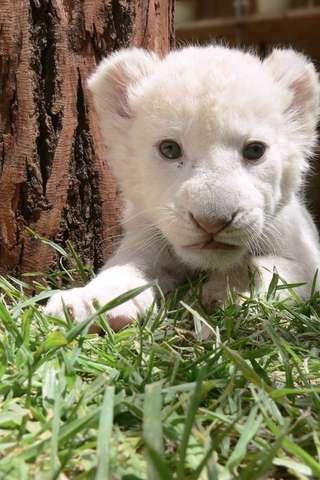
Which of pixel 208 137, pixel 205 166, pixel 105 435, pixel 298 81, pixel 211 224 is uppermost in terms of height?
pixel 298 81

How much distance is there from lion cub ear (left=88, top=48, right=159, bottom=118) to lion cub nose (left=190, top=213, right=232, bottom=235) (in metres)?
0.95

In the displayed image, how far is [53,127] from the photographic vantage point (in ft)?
11.7

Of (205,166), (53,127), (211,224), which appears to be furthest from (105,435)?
(53,127)

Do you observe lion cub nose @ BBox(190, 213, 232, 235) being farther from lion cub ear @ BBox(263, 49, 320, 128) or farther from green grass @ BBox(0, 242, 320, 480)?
lion cub ear @ BBox(263, 49, 320, 128)

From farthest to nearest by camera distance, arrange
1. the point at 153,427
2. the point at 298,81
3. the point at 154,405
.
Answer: the point at 298,81 → the point at 154,405 → the point at 153,427

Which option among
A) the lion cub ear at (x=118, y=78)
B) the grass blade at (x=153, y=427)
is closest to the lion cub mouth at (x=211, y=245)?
the lion cub ear at (x=118, y=78)

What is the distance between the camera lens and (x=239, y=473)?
162cm

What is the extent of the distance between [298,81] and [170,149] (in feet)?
3.02

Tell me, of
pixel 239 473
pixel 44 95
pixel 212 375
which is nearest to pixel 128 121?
pixel 44 95

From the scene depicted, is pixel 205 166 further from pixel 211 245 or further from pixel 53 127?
pixel 53 127

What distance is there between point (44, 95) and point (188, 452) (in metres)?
2.30

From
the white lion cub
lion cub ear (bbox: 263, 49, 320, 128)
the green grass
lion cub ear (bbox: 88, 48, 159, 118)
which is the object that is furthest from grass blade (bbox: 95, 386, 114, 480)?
lion cub ear (bbox: 263, 49, 320, 128)

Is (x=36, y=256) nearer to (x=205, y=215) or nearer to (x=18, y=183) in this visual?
(x=18, y=183)

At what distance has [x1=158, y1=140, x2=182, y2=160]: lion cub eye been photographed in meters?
3.18
